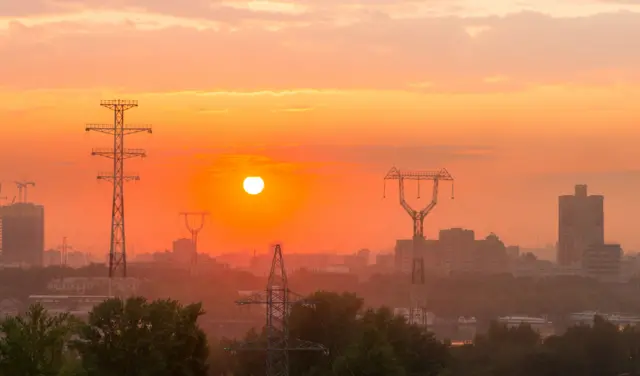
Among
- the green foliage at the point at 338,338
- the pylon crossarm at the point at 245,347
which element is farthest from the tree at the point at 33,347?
the green foliage at the point at 338,338

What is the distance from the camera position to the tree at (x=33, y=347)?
55.4m

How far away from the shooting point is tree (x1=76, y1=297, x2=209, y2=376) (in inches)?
2697

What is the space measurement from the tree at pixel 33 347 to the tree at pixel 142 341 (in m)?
10.1

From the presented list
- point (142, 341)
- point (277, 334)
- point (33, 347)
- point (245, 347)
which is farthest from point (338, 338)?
point (33, 347)

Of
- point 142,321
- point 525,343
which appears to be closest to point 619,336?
point 525,343

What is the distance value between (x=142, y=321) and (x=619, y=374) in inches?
2198

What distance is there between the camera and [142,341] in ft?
227

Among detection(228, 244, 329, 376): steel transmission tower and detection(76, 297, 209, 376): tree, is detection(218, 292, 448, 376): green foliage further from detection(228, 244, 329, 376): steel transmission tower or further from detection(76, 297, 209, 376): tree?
detection(76, 297, 209, 376): tree

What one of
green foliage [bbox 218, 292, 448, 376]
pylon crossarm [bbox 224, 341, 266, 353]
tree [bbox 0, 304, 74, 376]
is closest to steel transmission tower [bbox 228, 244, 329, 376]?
pylon crossarm [bbox 224, 341, 266, 353]

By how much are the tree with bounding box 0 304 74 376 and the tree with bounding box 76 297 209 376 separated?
10105 millimetres

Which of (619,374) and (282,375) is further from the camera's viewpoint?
(619,374)

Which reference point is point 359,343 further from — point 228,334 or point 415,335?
point 228,334

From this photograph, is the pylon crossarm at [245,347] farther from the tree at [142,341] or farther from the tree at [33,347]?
the tree at [33,347]

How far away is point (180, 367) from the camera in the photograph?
226 feet
